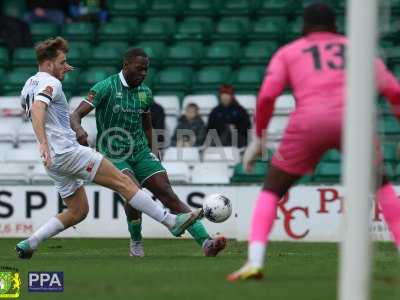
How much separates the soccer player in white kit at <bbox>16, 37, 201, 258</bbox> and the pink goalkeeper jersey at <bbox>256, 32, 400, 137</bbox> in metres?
2.83

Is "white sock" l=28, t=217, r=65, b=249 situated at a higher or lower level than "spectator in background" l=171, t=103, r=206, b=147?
lower

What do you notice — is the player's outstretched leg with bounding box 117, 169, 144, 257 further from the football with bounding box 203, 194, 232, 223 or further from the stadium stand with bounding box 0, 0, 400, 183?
the stadium stand with bounding box 0, 0, 400, 183

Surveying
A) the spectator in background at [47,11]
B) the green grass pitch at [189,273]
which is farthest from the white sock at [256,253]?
the spectator in background at [47,11]

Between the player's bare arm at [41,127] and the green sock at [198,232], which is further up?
the player's bare arm at [41,127]

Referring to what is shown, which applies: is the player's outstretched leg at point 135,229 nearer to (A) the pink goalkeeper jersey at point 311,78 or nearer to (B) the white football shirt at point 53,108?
(B) the white football shirt at point 53,108

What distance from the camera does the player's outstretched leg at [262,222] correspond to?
7934mm

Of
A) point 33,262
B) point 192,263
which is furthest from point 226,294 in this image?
point 33,262

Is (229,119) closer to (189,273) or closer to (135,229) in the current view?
(135,229)

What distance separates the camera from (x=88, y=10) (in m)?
21.7

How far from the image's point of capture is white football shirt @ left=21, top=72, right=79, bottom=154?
10453 millimetres

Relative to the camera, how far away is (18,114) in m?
18.8

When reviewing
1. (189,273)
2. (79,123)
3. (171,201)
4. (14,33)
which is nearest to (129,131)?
(79,123)

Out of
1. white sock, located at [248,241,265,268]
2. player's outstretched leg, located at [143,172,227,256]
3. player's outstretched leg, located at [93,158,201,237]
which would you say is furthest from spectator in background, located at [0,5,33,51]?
white sock, located at [248,241,265,268]

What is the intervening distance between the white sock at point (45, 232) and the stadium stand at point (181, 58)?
5581mm
